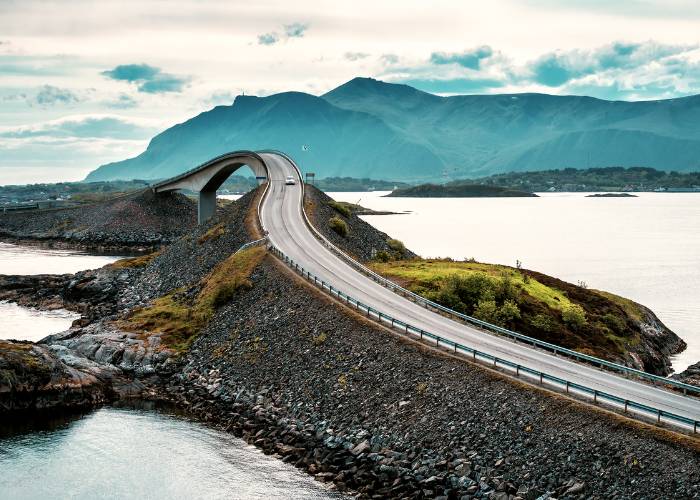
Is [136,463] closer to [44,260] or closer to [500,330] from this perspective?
[500,330]

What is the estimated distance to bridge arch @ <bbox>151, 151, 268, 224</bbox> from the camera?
136 m

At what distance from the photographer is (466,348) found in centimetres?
4588

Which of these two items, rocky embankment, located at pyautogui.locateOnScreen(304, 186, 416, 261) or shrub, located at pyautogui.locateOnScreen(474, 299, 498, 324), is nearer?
shrub, located at pyautogui.locateOnScreen(474, 299, 498, 324)

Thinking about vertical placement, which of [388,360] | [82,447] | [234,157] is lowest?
[82,447]

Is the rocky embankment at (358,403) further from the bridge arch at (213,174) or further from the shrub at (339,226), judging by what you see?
the bridge arch at (213,174)

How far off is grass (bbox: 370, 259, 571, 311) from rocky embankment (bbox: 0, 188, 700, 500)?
11.1 meters

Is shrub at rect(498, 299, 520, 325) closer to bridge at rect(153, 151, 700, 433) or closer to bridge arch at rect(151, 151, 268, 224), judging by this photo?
bridge at rect(153, 151, 700, 433)

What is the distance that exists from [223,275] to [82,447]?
96.1ft

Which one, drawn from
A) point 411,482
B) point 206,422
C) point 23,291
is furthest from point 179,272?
point 411,482

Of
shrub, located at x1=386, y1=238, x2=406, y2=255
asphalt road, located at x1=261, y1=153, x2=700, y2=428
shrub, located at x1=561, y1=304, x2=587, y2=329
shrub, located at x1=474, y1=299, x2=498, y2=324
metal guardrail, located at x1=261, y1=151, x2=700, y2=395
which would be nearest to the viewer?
asphalt road, located at x1=261, y1=153, x2=700, y2=428

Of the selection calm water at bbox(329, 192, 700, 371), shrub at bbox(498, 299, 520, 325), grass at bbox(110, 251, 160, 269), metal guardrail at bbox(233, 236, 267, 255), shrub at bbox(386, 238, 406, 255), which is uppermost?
metal guardrail at bbox(233, 236, 267, 255)

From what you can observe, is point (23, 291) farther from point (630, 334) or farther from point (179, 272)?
point (630, 334)

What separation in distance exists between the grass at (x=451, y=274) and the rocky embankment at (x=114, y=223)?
8982cm

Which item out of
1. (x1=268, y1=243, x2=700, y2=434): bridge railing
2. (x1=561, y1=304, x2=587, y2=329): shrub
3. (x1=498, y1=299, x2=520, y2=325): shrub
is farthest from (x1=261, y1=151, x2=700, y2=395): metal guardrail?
(x1=561, y1=304, x2=587, y2=329): shrub
